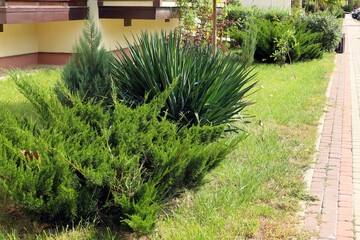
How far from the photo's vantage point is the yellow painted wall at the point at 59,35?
40.7ft

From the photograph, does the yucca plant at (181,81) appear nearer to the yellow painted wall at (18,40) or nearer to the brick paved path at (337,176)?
the brick paved path at (337,176)

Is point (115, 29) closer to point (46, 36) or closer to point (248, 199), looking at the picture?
point (46, 36)

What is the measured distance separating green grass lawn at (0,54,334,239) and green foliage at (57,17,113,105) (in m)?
1.66

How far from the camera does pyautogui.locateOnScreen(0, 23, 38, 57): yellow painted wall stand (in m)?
11.1

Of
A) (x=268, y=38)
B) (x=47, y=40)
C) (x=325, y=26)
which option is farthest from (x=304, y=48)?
(x=47, y=40)

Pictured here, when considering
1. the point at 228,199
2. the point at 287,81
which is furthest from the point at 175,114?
the point at 287,81

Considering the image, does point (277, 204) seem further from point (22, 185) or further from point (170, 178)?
point (22, 185)

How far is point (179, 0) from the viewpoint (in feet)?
43.3

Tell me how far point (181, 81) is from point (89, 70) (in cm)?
117

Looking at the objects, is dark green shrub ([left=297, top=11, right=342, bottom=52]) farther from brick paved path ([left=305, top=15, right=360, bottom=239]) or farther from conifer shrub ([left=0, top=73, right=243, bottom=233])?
conifer shrub ([left=0, top=73, right=243, bottom=233])

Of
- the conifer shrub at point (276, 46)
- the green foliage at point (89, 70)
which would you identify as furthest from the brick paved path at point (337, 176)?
the conifer shrub at point (276, 46)

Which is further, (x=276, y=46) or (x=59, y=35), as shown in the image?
(x=276, y=46)

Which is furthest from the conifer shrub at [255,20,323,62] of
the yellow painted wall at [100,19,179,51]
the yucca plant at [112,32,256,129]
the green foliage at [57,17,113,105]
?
the green foliage at [57,17,113,105]

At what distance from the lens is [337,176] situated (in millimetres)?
4875
